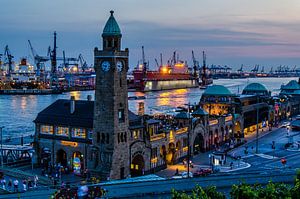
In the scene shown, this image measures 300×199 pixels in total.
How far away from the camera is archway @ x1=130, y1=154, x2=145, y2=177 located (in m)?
54.5

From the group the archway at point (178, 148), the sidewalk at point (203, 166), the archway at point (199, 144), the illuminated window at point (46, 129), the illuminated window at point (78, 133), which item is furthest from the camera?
the archway at point (199, 144)

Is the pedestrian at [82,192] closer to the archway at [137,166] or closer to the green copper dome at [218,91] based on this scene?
the archway at [137,166]

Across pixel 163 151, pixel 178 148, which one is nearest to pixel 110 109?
pixel 163 151

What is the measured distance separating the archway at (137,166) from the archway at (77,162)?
567 cm

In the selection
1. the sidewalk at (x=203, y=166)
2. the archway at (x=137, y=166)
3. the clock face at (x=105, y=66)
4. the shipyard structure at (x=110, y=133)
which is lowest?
the sidewalk at (x=203, y=166)

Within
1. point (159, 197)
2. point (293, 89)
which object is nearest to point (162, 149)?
point (159, 197)

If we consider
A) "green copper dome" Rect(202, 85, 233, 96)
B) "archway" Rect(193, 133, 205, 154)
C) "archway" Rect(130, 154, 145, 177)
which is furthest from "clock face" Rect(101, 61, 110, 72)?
"green copper dome" Rect(202, 85, 233, 96)

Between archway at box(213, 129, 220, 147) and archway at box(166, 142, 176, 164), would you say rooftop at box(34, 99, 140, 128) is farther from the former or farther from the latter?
archway at box(213, 129, 220, 147)

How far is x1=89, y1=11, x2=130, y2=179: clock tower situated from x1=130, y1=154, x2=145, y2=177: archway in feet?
11.3

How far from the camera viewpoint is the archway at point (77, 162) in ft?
174

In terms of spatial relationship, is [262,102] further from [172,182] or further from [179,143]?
[172,182]

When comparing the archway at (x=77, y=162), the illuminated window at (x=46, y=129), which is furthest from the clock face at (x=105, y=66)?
the illuminated window at (x=46, y=129)

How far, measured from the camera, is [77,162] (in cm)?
5334

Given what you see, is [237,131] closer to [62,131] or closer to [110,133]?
[62,131]
